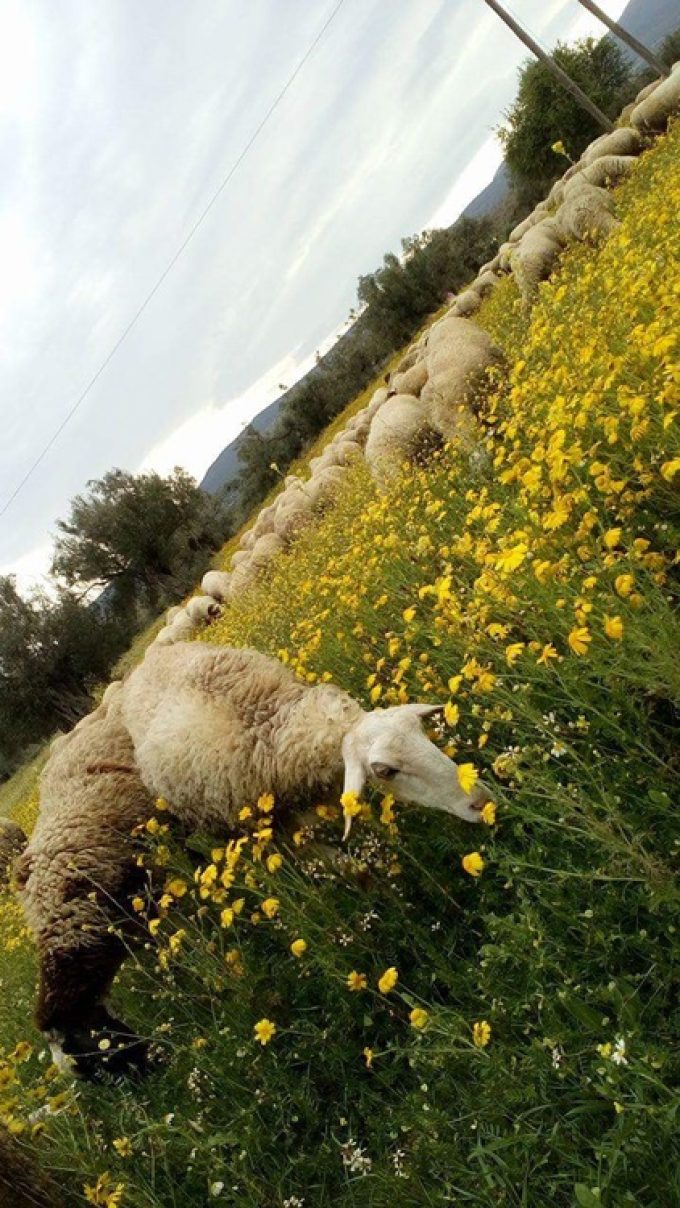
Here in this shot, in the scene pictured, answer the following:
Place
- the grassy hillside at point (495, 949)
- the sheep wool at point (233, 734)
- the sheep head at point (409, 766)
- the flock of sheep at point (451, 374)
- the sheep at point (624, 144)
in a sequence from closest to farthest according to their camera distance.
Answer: the grassy hillside at point (495, 949)
the sheep head at point (409, 766)
the sheep wool at point (233, 734)
the flock of sheep at point (451, 374)
the sheep at point (624, 144)

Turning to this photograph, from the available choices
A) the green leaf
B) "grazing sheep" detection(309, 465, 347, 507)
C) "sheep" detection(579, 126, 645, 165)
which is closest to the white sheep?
the green leaf

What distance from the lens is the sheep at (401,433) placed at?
12344mm

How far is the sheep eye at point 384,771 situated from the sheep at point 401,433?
27.8 ft

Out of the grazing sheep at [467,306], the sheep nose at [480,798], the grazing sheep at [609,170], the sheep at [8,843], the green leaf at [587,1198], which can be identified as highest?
the grazing sheep at [467,306]

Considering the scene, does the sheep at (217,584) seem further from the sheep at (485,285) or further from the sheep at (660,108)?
the sheep at (660,108)

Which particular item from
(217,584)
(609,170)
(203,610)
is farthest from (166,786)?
(609,170)

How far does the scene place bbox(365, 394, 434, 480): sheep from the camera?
40.5 feet

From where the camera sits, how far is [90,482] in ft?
171

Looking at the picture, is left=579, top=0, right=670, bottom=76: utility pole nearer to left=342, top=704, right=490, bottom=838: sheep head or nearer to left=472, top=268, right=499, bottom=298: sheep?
left=472, top=268, right=499, bottom=298: sheep

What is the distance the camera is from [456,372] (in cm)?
1133

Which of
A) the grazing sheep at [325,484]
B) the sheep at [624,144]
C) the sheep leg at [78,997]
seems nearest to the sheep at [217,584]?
the grazing sheep at [325,484]

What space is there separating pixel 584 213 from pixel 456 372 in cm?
820

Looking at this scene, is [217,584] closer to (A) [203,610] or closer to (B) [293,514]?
(A) [203,610]

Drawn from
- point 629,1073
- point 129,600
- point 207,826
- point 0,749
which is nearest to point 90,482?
point 129,600
